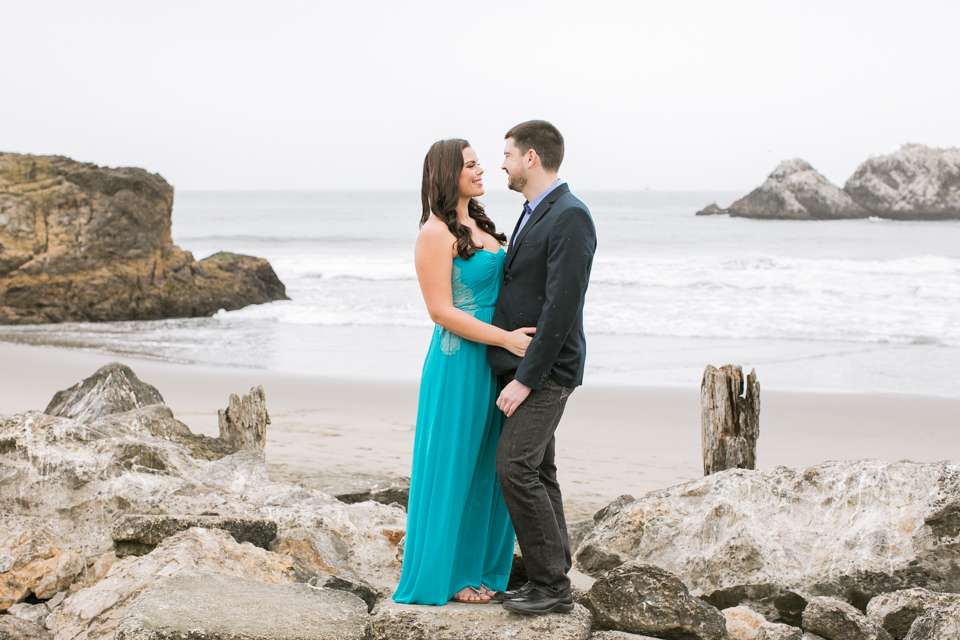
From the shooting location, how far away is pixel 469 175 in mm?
3180

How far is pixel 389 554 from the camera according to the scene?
463 centimetres

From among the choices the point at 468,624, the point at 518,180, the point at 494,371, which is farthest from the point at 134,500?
the point at 518,180

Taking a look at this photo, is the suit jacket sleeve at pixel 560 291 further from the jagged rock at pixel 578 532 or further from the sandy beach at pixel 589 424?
the sandy beach at pixel 589 424

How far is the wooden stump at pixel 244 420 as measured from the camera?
655cm

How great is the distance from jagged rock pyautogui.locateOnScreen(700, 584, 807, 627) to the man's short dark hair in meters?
2.56

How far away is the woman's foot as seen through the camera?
10.7 ft

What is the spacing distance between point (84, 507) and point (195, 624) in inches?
78.9

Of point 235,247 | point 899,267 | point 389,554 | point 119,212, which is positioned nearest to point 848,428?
point 389,554

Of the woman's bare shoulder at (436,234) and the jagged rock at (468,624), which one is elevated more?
the woman's bare shoulder at (436,234)

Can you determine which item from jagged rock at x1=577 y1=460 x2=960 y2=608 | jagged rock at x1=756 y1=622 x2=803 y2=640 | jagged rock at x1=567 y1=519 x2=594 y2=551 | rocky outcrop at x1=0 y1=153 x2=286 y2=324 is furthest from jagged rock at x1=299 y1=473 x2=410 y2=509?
rocky outcrop at x1=0 y1=153 x2=286 y2=324

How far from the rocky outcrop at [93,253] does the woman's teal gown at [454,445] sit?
15.9 metres

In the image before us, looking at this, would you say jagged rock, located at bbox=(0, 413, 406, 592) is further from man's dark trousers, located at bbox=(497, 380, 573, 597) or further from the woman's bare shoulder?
the woman's bare shoulder

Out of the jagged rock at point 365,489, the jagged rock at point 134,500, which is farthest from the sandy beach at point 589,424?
the jagged rock at point 134,500

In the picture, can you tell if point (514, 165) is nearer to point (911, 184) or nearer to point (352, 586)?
point (352, 586)
